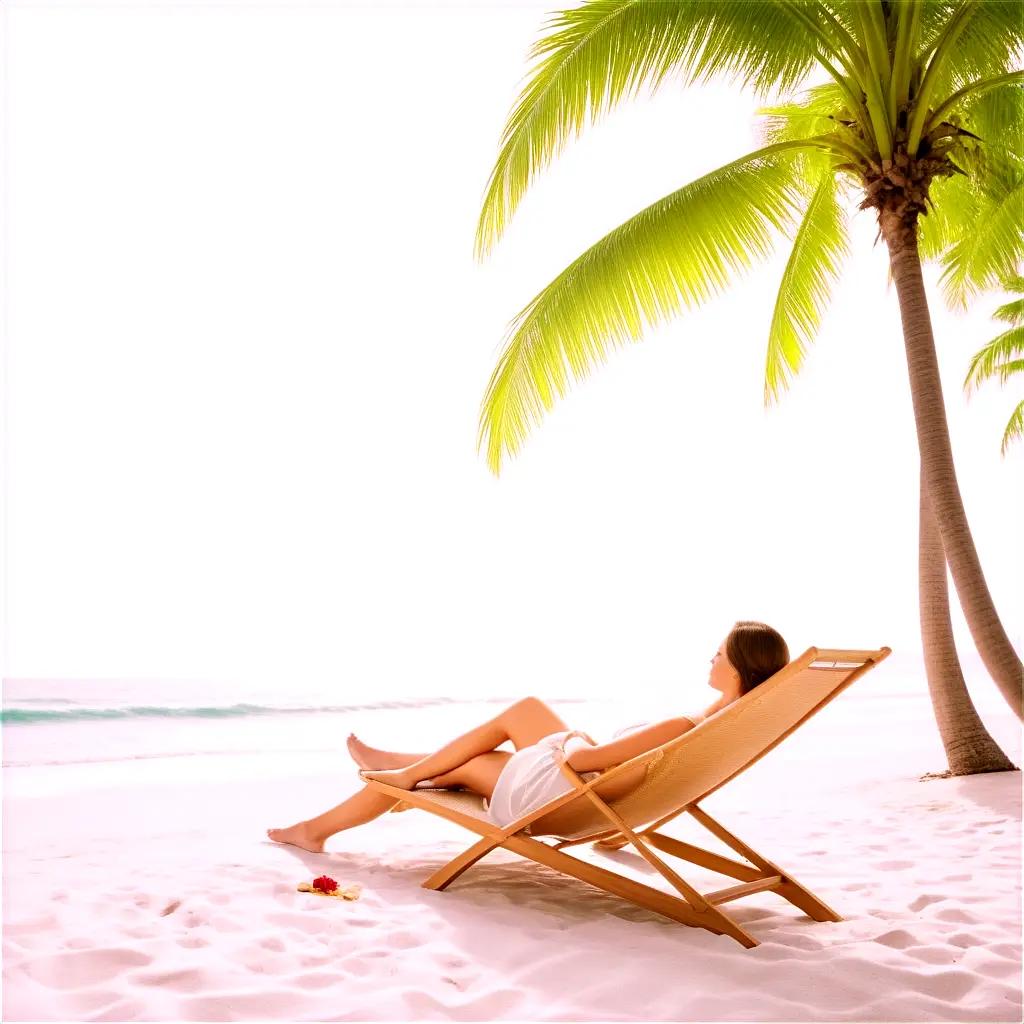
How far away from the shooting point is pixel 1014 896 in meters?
2.82

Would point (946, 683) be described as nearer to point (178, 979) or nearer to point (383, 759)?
point (383, 759)

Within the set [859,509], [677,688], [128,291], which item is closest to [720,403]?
[859,509]

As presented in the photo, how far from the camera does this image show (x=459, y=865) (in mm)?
2877

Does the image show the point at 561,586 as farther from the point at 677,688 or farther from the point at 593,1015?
the point at 593,1015

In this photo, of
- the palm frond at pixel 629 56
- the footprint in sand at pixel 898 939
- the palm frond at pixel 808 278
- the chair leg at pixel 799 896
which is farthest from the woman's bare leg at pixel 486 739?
the palm frond at pixel 808 278

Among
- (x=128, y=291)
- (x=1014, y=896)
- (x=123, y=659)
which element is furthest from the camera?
(x=128, y=291)

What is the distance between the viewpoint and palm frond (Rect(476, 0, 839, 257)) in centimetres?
470

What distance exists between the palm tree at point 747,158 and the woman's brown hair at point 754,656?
6.94 feet

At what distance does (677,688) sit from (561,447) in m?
11.8

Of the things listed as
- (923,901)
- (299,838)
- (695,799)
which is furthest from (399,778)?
(923,901)

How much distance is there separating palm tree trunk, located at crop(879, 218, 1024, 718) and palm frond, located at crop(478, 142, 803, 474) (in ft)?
2.44

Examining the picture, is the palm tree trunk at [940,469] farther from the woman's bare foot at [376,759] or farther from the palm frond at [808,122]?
the woman's bare foot at [376,759]

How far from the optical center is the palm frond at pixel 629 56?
470cm

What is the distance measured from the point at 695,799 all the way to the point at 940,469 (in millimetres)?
2792
